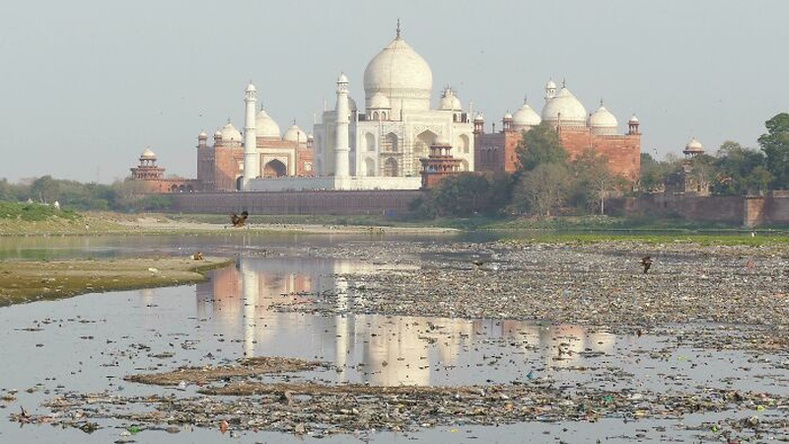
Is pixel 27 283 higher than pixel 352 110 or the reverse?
the reverse

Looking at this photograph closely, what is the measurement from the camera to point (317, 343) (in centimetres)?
2498

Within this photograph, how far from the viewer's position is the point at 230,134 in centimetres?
13638

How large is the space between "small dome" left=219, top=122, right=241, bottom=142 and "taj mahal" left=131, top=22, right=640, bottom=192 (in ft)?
47.5

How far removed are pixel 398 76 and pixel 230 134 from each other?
28.4 meters

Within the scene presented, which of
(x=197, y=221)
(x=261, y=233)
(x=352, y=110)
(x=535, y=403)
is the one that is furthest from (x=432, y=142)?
(x=535, y=403)

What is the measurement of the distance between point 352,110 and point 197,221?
1476cm

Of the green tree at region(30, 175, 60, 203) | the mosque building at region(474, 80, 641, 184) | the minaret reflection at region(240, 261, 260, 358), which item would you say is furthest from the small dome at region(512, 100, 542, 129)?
the minaret reflection at region(240, 261, 260, 358)

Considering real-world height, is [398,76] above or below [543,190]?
above

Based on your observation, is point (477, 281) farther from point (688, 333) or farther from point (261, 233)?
point (261, 233)

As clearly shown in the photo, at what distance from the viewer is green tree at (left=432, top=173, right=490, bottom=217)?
9731cm

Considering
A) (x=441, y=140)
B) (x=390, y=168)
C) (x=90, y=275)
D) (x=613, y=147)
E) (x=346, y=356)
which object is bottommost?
(x=346, y=356)

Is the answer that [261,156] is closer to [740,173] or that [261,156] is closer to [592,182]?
[592,182]

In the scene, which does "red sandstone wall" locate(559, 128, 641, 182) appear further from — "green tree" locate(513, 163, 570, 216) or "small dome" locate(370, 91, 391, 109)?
"green tree" locate(513, 163, 570, 216)

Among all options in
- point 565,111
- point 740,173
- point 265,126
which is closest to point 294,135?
point 265,126
